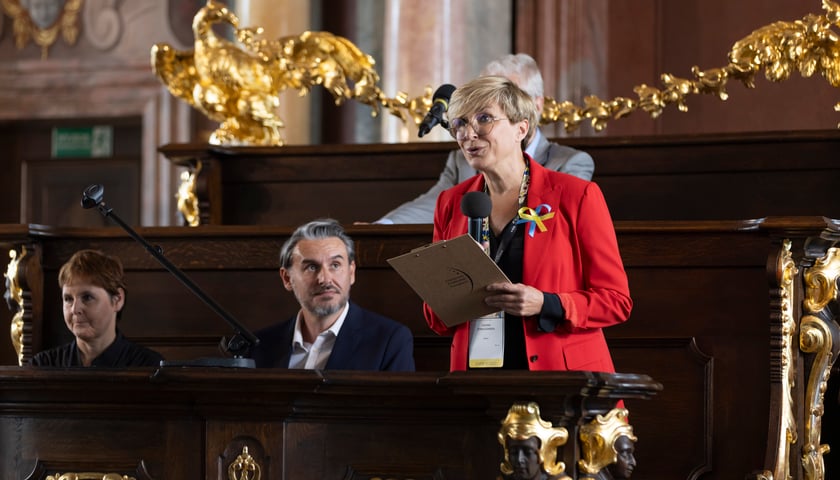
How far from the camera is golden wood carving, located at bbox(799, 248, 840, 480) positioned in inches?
138

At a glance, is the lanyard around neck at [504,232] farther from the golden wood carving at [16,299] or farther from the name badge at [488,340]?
the golden wood carving at [16,299]

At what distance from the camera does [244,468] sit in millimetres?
2561

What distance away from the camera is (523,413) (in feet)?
7.86

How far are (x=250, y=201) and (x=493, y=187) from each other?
2.23 m

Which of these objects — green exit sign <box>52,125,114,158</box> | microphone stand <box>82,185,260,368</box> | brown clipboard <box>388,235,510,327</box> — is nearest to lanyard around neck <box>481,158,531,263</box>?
brown clipboard <box>388,235,510,327</box>

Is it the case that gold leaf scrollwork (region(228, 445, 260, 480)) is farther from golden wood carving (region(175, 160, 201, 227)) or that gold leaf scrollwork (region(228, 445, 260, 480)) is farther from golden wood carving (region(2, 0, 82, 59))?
golden wood carving (region(2, 0, 82, 59))

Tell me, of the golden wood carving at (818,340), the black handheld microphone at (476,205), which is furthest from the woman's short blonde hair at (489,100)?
the golden wood carving at (818,340)

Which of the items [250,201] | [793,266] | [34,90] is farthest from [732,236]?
[34,90]

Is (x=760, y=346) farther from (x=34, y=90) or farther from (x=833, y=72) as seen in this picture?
(x=34, y=90)

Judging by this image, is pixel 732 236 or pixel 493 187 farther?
pixel 732 236

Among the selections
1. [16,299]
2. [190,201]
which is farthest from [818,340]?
[190,201]

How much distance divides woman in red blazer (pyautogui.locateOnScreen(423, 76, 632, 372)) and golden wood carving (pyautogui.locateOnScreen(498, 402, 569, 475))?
44 cm

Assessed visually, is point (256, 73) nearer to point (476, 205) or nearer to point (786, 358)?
point (786, 358)

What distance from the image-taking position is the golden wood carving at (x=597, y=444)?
2441 millimetres
